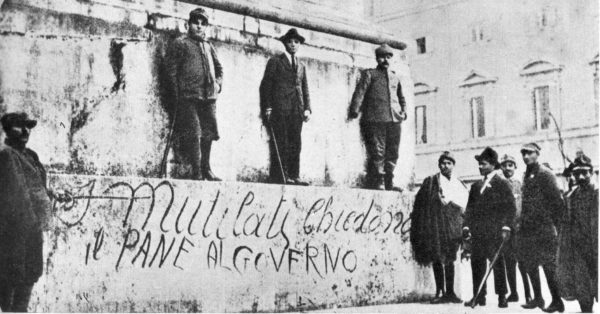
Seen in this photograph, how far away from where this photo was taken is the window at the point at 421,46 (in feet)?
64.2

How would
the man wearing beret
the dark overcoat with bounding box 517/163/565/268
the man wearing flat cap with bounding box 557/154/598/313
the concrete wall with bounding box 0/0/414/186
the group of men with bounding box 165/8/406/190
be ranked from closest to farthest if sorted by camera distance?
the man wearing beret → the concrete wall with bounding box 0/0/414/186 → the group of men with bounding box 165/8/406/190 → the man wearing flat cap with bounding box 557/154/598/313 → the dark overcoat with bounding box 517/163/565/268

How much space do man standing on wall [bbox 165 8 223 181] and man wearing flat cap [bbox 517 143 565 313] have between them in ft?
9.89

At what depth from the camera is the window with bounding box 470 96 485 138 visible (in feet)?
53.5

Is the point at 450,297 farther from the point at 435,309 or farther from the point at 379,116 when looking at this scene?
the point at 379,116

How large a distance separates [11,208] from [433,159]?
564 inches

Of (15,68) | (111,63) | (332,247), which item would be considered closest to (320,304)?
(332,247)

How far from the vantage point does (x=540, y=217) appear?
726cm

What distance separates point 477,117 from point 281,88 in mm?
10162

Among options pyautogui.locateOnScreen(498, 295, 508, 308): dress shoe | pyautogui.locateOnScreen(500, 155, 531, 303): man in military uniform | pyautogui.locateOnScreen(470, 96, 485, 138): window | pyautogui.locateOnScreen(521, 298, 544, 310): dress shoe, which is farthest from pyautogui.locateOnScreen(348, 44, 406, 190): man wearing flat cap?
pyautogui.locateOnScreen(470, 96, 485, 138): window

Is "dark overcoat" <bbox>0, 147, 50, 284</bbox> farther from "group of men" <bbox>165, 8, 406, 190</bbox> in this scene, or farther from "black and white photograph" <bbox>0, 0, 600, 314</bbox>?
"group of men" <bbox>165, 8, 406, 190</bbox>

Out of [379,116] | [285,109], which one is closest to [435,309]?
[379,116]

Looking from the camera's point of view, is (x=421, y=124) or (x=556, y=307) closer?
(x=556, y=307)

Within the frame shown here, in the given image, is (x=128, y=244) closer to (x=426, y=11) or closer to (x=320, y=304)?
(x=320, y=304)

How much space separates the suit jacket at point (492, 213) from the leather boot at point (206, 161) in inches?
106
